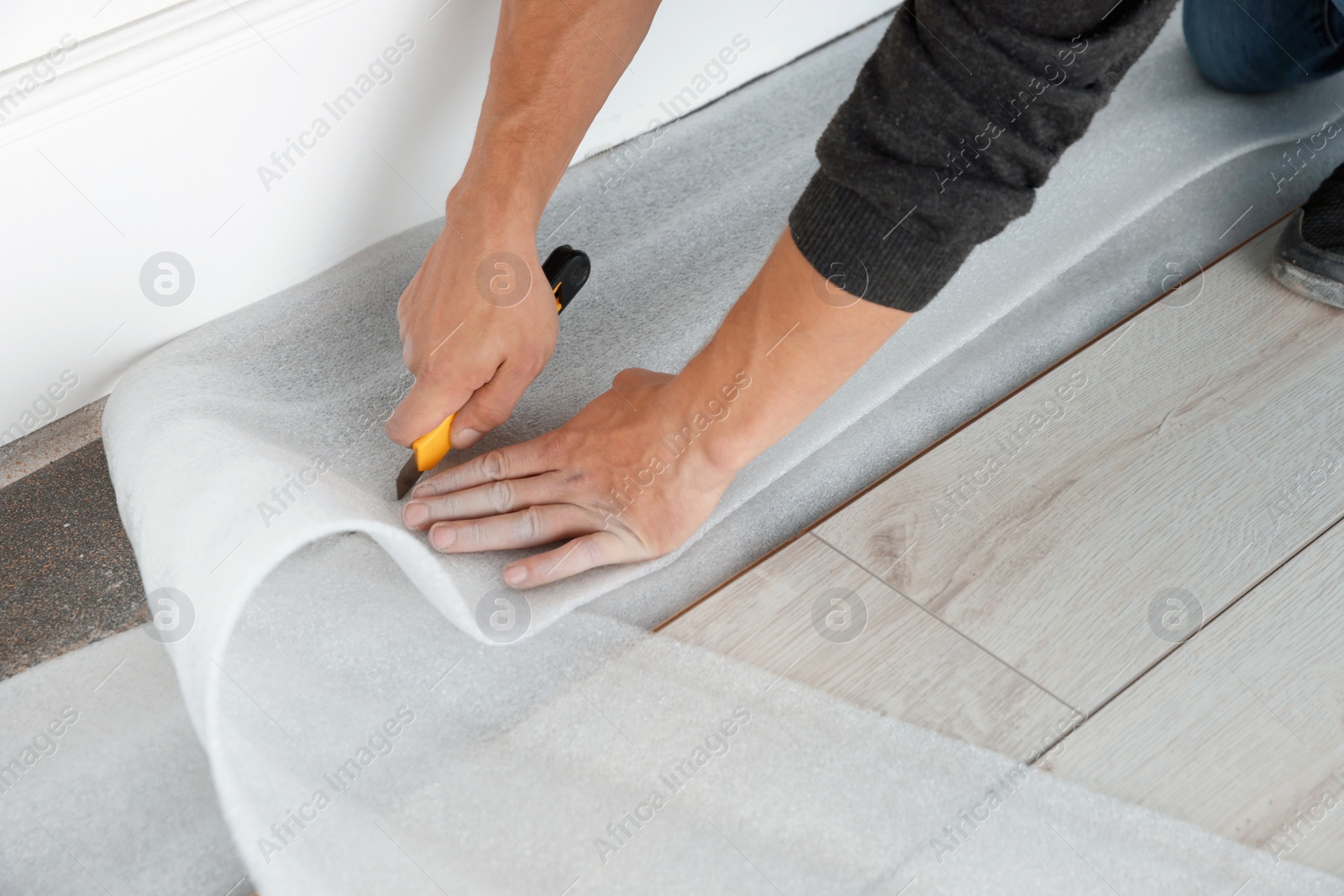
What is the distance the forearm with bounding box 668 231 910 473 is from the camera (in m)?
0.78

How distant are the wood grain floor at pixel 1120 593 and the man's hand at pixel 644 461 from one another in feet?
0.35

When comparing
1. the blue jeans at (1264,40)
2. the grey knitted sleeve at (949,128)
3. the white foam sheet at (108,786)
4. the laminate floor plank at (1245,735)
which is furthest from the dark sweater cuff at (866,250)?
the blue jeans at (1264,40)

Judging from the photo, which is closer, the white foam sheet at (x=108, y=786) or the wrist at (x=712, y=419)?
the white foam sheet at (x=108, y=786)

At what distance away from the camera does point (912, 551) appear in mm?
939

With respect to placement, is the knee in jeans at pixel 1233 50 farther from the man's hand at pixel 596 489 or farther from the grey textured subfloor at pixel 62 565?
the grey textured subfloor at pixel 62 565

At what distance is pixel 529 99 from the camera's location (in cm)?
94

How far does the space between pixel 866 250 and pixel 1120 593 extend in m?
0.43

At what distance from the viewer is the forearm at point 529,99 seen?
3.05 ft

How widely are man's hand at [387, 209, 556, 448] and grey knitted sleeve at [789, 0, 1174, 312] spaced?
10.4 inches

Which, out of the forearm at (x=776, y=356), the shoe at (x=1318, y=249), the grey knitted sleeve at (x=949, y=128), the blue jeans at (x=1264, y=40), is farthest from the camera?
the blue jeans at (x=1264, y=40)

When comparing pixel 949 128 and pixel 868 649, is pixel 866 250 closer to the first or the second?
pixel 949 128

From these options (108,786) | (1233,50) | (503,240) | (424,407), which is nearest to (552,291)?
(503,240)

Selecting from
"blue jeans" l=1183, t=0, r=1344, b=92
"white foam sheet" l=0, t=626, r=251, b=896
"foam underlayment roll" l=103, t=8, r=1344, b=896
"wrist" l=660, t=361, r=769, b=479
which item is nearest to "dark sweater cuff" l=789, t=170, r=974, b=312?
"wrist" l=660, t=361, r=769, b=479

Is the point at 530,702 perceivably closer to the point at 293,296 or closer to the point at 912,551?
the point at 912,551
